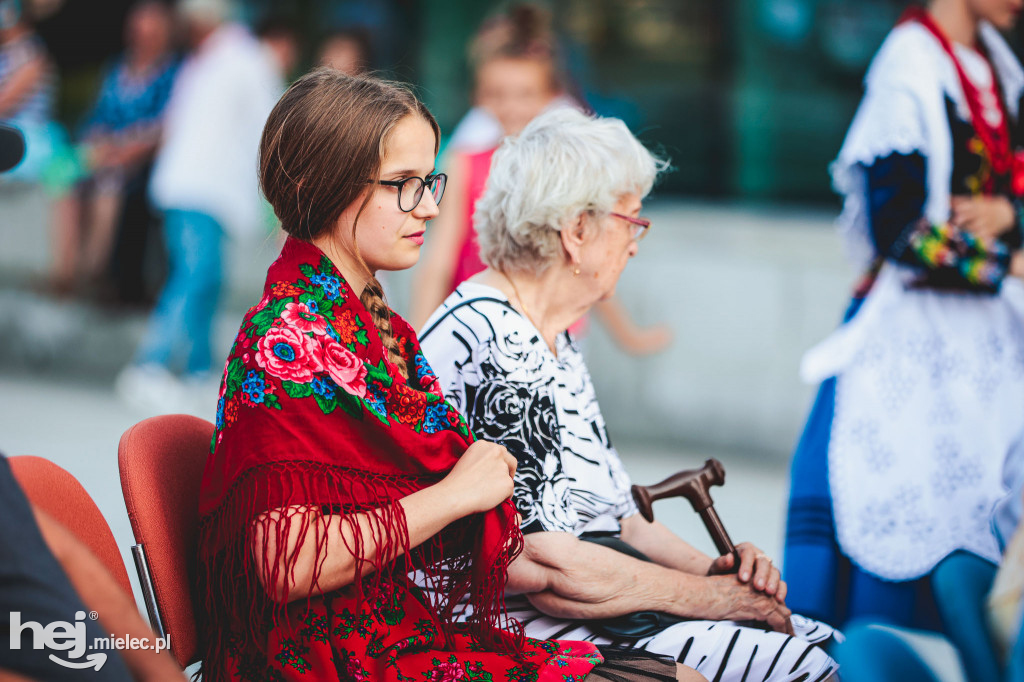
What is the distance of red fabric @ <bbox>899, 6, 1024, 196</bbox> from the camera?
8.95 ft

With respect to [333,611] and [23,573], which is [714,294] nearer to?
[333,611]

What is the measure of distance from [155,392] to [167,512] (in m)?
4.28

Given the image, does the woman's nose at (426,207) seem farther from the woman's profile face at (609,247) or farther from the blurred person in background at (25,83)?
the blurred person in background at (25,83)

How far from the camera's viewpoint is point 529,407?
1962 mm

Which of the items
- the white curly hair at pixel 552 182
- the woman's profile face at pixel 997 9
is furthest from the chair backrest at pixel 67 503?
the woman's profile face at pixel 997 9

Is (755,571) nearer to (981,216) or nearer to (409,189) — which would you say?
(409,189)

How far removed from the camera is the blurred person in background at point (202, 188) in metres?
5.75

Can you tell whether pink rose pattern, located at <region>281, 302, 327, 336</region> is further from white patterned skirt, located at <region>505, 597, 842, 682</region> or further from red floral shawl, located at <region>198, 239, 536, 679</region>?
white patterned skirt, located at <region>505, 597, 842, 682</region>

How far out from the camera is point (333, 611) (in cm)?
158

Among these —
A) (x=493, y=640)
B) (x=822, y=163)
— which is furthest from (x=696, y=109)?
(x=493, y=640)

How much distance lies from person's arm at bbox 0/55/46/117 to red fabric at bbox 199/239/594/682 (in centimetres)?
588

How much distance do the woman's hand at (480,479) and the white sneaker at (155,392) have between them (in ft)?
14.1

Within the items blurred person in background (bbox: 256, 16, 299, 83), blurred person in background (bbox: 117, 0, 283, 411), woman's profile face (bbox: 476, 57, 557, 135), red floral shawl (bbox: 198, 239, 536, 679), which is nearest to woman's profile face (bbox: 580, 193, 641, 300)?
red floral shawl (bbox: 198, 239, 536, 679)

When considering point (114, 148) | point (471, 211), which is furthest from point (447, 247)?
point (114, 148)
